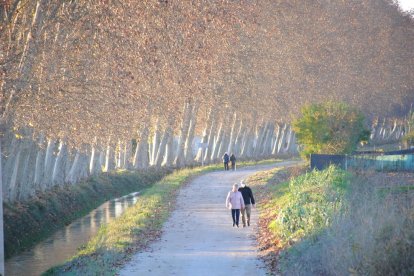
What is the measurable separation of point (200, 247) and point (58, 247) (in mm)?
8430

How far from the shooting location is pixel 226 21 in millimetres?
28656

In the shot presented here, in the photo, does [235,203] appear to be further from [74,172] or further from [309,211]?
[74,172]

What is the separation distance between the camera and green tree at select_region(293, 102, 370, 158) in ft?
152

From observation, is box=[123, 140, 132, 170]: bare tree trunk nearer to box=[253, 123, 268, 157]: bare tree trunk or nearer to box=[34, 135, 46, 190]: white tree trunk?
box=[34, 135, 46, 190]: white tree trunk

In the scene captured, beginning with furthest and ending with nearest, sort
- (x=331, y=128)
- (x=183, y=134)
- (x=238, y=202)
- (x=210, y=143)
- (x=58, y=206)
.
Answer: (x=210, y=143) < (x=183, y=134) < (x=331, y=128) < (x=58, y=206) < (x=238, y=202)

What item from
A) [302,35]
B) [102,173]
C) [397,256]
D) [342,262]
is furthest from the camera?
[302,35]

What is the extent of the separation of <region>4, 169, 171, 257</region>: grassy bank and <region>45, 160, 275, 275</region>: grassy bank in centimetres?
354

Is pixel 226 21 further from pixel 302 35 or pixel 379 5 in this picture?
pixel 379 5

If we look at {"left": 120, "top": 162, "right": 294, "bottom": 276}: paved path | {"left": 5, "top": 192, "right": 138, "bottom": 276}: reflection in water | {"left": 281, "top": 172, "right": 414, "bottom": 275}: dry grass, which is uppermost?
{"left": 281, "top": 172, "right": 414, "bottom": 275}: dry grass

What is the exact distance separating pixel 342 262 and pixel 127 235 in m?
11.0

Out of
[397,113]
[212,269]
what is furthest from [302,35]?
[212,269]

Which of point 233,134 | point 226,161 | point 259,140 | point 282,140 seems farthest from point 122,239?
point 282,140

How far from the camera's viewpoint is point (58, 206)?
122 feet

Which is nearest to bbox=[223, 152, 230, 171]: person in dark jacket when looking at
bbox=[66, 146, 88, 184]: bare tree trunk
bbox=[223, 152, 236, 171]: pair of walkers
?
bbox=[223, 152, 236, 171]: pair of walkers
